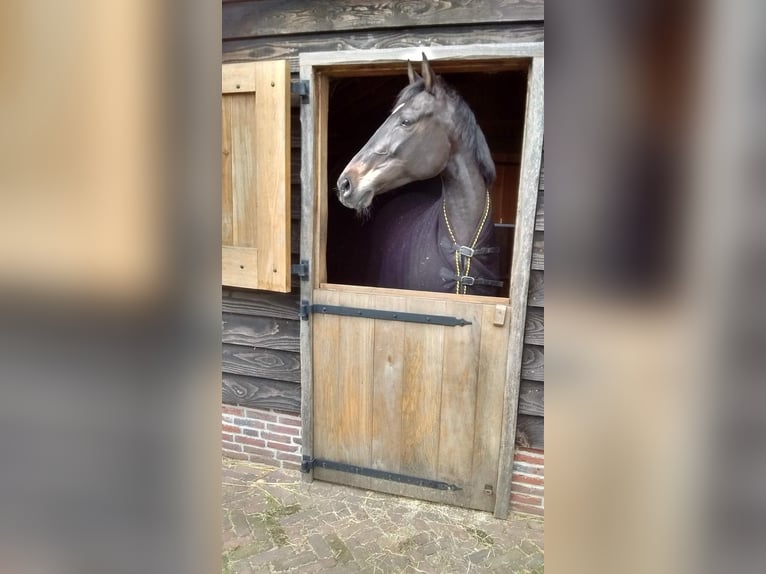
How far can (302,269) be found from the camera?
110 inches

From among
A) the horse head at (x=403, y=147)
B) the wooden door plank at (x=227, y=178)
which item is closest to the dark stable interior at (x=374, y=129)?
the horse head at (x=403, y=147)

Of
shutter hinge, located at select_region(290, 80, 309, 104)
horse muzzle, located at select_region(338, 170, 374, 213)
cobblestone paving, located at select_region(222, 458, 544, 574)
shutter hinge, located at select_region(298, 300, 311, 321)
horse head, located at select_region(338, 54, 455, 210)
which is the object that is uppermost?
shutter hinge, located at select_region(290, 80, 309, 104)

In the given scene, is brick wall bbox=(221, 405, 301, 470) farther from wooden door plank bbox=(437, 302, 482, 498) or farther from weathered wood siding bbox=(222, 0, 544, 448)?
wooden door plank bbox=(437, 302, 482, 498)

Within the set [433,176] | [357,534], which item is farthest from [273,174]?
[357,534]

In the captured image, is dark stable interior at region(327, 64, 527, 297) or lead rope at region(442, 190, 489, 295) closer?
lead rope at region(442, 190, 489, 295)

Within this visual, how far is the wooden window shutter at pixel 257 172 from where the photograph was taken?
2533 mm

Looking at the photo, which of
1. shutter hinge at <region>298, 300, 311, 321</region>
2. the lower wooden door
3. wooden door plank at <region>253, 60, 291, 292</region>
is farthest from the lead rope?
wooden door plank at <region>253, 60, 291, 292</region>

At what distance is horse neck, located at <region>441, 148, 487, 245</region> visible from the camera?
3.03 metres

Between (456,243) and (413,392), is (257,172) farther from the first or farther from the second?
(413,392)
